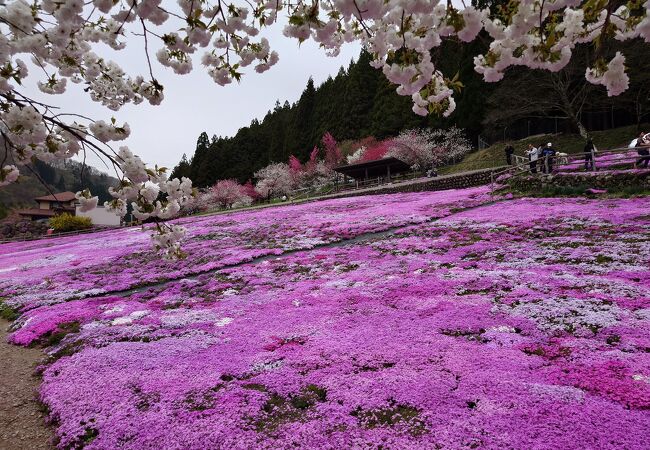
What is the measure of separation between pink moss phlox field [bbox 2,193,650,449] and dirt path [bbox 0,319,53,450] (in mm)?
201

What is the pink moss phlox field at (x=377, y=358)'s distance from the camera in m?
3.38

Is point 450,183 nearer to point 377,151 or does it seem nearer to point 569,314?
point 569,314

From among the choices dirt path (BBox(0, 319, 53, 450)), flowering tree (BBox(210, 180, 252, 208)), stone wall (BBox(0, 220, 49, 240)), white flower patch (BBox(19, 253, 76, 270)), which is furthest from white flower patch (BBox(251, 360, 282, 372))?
flowering tree (BBox(210, 180, 252, 208))

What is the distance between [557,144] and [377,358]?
42037 mm

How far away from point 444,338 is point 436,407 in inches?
63.7

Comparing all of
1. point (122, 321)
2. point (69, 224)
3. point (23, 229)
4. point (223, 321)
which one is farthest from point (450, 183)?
point (23, 229)

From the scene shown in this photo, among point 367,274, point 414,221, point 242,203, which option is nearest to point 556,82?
point 414,221

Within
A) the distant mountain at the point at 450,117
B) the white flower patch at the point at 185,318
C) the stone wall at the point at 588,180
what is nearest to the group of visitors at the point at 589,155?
the stone wall at the point at 588,180

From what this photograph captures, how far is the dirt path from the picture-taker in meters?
3.89

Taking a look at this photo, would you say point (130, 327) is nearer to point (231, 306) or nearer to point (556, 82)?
point (231, 306)

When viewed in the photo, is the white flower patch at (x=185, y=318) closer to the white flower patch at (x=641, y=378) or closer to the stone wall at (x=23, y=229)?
the white flower patch at (x=641, y=378)

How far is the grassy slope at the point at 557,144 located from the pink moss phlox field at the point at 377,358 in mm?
32595

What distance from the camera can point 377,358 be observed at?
15.4ft

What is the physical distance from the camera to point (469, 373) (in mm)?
4129
